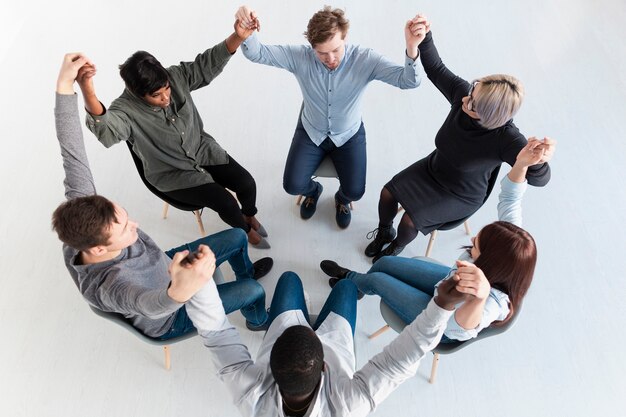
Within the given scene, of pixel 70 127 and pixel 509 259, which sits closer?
pixel 509 259

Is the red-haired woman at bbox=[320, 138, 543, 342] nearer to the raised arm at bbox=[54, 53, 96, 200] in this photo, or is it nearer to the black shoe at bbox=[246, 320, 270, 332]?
the black shoe at bbox=[246, 320, 270, 332]

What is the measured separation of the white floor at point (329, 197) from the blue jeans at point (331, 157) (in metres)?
0.36

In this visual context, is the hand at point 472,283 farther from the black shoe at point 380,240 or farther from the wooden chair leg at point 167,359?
the wooden chair leg at point 167,359

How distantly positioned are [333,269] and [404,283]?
60cm

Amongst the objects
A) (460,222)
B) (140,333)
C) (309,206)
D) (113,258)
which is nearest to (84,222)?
(113,258)

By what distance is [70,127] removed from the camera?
1.69 m

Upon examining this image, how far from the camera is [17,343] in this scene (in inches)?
92.7

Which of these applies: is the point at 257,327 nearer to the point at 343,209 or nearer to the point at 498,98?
the point at 343,209

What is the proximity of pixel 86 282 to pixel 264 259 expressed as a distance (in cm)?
117

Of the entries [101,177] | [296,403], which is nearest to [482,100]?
[296,403]

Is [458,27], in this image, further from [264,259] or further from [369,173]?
[264,259]

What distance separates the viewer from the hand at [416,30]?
6.59ft

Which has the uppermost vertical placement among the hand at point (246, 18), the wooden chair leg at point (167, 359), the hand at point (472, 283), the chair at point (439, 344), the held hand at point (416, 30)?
the held hand at point (416, 30)

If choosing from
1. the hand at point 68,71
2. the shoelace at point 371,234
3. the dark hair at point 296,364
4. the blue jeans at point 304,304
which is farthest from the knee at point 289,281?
the hand at point 68,71
